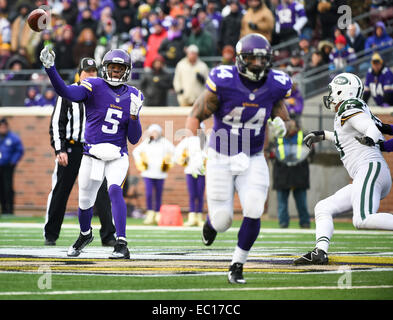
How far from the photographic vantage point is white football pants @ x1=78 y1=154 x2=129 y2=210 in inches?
320

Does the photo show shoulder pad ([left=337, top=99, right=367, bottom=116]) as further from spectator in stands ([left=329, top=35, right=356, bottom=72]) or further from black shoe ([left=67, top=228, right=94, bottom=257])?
spectator in stands ([left=329, top=35, right=356, bottom=72])

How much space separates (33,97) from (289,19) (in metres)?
5.56

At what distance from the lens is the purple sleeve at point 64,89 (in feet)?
24.7

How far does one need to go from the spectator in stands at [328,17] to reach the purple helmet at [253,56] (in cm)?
1056

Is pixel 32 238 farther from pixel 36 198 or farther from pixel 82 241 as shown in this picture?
pixel 36 198

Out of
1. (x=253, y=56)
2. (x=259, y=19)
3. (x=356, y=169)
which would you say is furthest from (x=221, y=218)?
(x=259, y=19)

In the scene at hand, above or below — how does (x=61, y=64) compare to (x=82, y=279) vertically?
above

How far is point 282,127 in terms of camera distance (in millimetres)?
6891

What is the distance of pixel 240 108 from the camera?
6.46 meters

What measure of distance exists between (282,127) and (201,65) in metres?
9.44

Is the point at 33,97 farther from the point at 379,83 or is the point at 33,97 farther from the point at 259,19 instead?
the point at 379,83

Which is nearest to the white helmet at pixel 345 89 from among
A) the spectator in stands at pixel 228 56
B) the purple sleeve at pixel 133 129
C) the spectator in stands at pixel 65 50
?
the purple sleeve at pixel 133 129

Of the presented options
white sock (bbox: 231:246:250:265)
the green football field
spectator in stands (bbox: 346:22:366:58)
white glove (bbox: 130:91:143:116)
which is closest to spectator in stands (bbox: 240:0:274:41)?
spectator in stands (bbox: 346:22:366:58)
